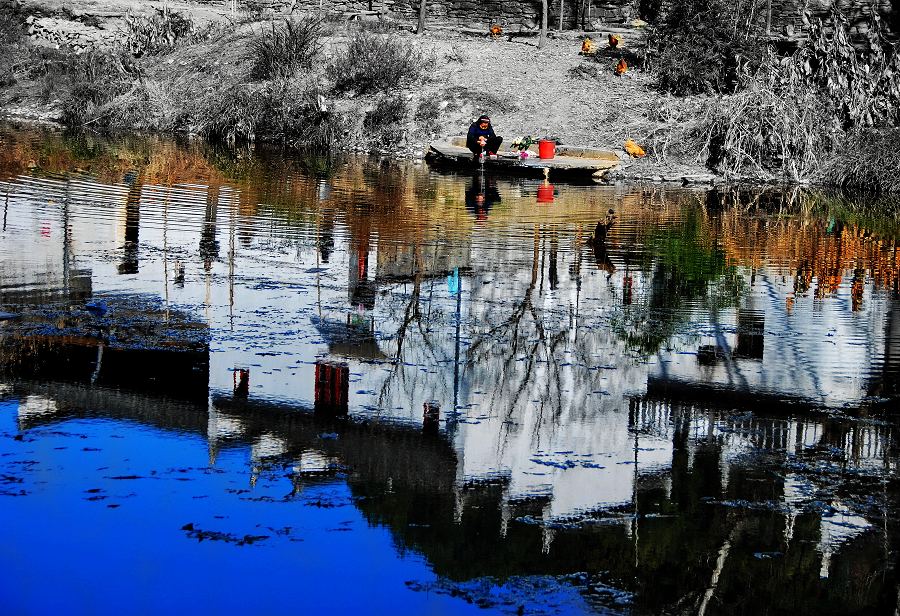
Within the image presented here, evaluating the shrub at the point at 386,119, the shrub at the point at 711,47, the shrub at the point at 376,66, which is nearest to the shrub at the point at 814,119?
the shrub at the point at 711,47

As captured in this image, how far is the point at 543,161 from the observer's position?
3172cm

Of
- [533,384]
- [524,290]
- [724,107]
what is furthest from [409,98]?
[533,384]

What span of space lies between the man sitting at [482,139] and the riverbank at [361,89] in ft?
11.6

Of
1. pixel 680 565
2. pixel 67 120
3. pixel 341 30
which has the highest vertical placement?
pixel 341 30

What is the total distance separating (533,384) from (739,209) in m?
17.4

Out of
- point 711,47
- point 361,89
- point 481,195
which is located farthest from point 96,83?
point 481,195

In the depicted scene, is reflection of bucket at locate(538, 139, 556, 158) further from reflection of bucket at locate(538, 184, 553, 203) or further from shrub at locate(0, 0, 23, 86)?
shrub at locate(0, 0, 23, 86)

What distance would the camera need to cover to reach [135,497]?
26.7 feet

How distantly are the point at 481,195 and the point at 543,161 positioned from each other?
517 cm

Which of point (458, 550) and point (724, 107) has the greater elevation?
point (724, 107)

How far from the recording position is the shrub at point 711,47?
42031 mm

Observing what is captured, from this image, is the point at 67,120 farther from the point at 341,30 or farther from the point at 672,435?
the point at 672,435

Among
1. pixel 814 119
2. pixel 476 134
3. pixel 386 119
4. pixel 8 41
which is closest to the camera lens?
pixel 476 134

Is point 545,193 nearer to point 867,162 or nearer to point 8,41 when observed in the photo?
point 867,162
